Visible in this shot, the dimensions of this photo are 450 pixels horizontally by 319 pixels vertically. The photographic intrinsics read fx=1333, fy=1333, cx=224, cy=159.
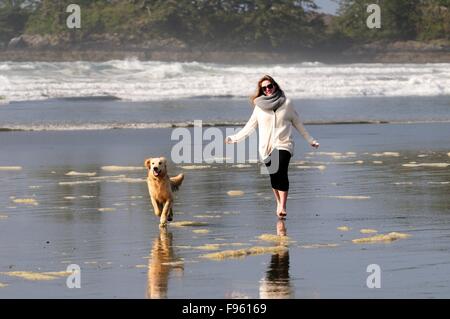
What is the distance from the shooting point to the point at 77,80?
43.1 meters

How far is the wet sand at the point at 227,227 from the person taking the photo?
29.3ft

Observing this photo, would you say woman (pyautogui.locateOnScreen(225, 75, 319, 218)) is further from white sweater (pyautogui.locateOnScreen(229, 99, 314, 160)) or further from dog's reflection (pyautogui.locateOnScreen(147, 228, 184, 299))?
dog's reflection (pyautogui.locateOnScreen(147, 228, 184, 299))

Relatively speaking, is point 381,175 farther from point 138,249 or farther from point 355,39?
point 355,39

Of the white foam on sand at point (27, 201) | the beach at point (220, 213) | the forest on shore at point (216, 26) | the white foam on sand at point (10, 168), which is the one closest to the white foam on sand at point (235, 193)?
the beach at point (220, 213)

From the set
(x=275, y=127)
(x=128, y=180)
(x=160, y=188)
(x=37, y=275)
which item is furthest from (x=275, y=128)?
(x=37, y=275)

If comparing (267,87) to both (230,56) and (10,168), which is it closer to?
(10,168)

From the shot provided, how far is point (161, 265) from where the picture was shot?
31.9 ft

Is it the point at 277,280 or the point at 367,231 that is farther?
the point at 367,231

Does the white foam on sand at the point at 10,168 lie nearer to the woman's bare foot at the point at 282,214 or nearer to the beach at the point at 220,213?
the beach at the point at 220,213

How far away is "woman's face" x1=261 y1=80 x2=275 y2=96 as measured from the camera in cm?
1238

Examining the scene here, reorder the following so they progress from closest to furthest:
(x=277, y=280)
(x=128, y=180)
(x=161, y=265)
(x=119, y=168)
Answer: (x=277, y=280) → (x=161, y=265) → (x=128, y=180) → (x=119, y=168)

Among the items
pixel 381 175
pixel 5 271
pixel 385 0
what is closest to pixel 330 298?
pixel 5 271

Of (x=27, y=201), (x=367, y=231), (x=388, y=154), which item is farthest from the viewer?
(x=388, y=154)

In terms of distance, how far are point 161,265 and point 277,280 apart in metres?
1.06
